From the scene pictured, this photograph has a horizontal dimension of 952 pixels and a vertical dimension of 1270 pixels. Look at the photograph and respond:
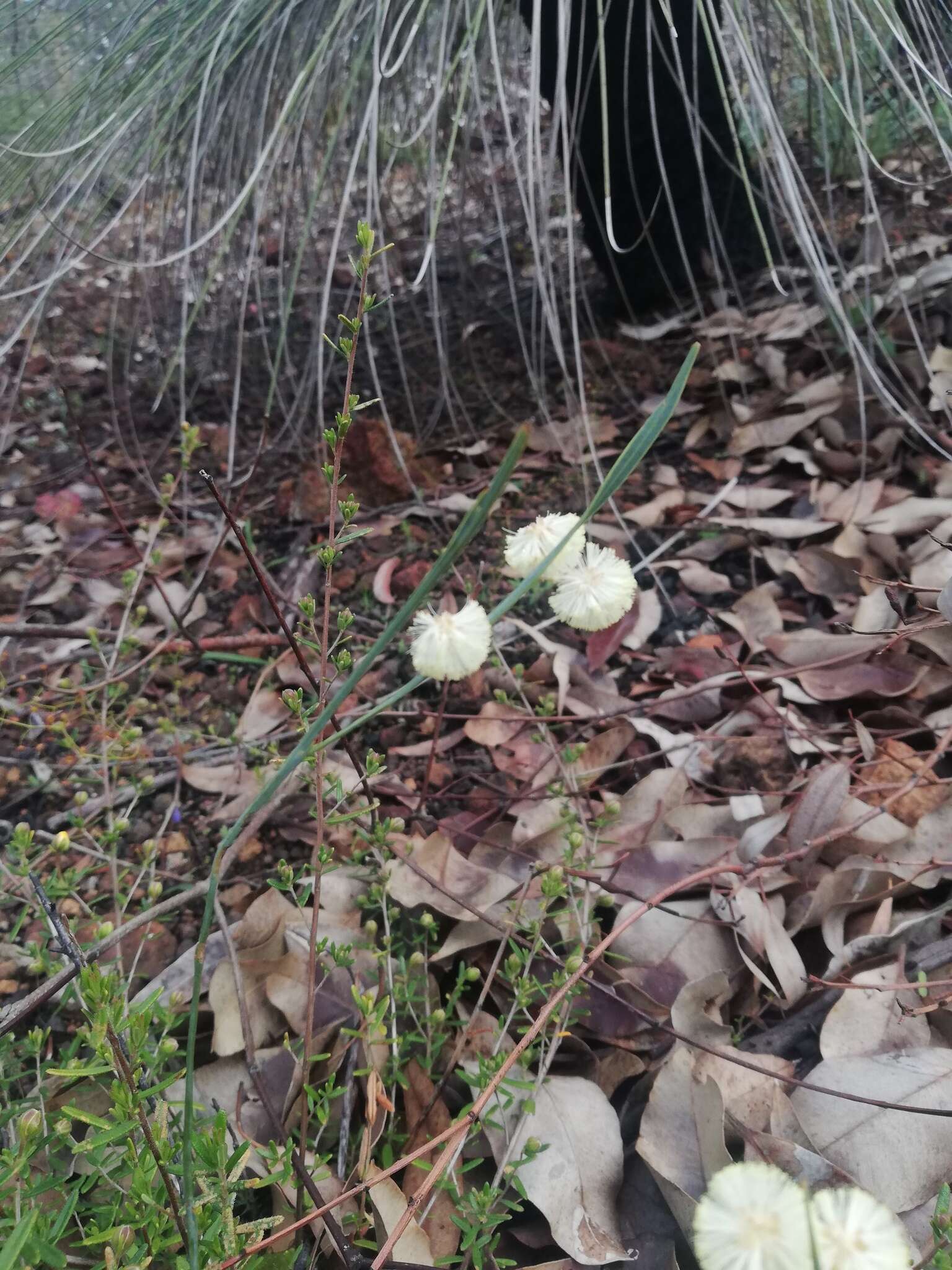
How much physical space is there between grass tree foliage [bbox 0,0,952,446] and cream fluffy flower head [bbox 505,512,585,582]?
1.77ft

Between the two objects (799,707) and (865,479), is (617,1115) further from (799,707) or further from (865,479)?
(865,479)

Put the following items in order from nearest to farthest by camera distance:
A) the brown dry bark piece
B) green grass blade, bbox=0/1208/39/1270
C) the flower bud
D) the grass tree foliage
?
1. green grass blade, bbox=0/1208/39/1270
2. the flower bud
3. the brown dry bark piece
4. the grass tree foliage

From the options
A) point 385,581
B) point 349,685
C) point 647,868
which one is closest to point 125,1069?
point 349,685

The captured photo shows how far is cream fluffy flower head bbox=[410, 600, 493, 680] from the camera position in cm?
62

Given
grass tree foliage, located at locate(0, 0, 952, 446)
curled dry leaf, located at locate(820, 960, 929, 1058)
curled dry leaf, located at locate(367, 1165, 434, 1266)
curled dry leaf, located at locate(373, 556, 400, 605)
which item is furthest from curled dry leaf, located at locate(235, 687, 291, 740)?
curled dry leaf, located at locate(820, 960, 929, 1058)

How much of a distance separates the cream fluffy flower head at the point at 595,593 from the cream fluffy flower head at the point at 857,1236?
40cm

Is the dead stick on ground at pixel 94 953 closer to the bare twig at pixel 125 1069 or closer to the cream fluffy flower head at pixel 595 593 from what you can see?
the bare twig at pixel 125 1069

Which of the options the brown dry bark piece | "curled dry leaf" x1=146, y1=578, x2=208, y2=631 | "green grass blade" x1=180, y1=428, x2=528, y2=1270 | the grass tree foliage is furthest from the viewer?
"curled dry leaf" x1=146, y1=578, x2=208, y2=631

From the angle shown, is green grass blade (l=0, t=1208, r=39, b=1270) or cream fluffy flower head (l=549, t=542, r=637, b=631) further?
cream fluffy flower head (l=549, t=542, r=637, b=631)

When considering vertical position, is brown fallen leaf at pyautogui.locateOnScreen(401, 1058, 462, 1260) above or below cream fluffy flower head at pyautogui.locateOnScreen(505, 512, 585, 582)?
below

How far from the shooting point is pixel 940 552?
1052mm

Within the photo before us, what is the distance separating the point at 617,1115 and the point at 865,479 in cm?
95

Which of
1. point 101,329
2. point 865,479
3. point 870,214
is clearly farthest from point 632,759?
point 101,329

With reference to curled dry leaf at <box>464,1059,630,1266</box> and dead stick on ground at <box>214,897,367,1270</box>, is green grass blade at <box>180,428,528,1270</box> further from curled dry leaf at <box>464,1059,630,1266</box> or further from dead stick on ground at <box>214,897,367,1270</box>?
curled dry leaf at <box>464,1059,630,1266</box>
